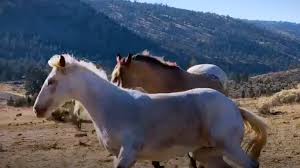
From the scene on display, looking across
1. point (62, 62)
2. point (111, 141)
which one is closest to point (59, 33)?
point (62, 62)

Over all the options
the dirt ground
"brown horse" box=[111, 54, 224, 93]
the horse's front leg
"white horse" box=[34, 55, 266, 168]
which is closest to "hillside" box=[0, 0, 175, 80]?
the dirt ground

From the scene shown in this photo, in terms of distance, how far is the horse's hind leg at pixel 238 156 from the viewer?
746cm

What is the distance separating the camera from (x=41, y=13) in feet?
406

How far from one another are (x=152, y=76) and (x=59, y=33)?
374ft

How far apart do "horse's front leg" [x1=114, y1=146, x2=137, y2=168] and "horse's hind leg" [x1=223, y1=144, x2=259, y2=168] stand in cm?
127

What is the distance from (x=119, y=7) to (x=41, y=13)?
2914 inches

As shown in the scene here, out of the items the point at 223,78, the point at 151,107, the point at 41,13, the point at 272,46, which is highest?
the point at 151,107

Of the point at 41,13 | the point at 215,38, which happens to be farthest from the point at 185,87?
the point at 215,38

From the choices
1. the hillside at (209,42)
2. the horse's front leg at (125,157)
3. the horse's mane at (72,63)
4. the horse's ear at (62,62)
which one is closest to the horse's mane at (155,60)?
the horse's mane at (72,63)

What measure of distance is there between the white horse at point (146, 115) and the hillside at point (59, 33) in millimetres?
93574

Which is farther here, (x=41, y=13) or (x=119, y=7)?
(x=119, y=7)

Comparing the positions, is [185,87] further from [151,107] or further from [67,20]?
[67,20]

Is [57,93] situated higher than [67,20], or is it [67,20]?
[57,93]

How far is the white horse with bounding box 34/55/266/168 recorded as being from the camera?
710 cm
